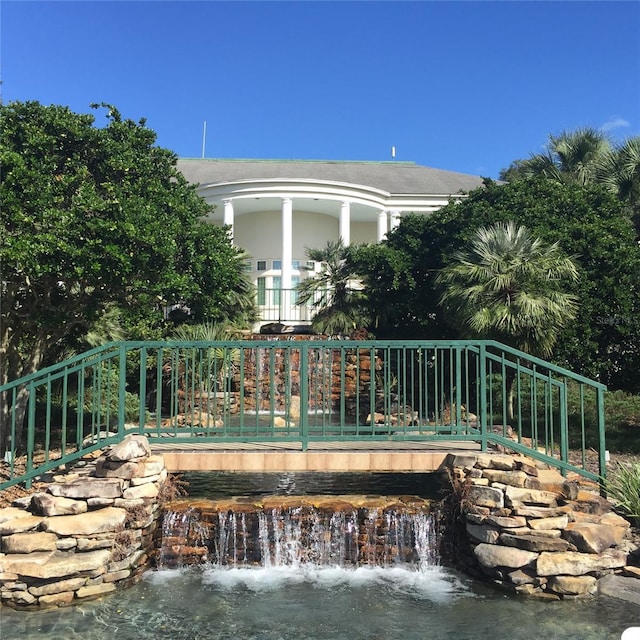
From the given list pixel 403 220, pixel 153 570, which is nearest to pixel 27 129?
pixel 153 570

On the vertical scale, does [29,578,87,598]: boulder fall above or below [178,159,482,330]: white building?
below

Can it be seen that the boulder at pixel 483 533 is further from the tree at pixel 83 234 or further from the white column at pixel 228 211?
the white column at pixel 228 211

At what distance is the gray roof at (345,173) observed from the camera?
2720cm

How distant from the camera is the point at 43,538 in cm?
614

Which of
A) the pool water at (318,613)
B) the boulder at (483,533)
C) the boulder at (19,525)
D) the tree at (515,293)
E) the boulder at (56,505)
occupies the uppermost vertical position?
the tree at (515,293)

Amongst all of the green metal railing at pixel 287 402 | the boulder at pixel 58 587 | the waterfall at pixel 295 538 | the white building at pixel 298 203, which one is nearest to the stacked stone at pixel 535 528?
the green metal railing at pixel 287 402

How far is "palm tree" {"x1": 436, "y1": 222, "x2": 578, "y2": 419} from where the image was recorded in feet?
34.7

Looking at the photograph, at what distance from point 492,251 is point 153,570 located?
8.46m

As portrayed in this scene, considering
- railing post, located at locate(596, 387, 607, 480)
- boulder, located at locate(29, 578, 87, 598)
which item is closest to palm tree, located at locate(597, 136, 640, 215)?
railing post, located at locate(596, 387, 607, 480)

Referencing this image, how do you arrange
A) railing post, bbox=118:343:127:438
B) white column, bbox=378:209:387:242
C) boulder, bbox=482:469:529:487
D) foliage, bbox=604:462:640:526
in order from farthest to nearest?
white column, bbox=378:209:387:242
railing post, bbox=118:343:127:438
foliage, bbox=604:462:640:526
boulder, bbox=482:469:529:487

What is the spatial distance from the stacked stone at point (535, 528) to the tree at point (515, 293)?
149 inches

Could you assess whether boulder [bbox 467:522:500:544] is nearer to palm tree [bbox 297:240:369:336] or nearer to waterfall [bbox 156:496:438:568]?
waterfall [bbox 156:496:438:568]

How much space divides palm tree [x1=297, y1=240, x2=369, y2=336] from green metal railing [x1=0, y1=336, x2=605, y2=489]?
3.67 ft

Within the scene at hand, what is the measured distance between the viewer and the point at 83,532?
246 inches
